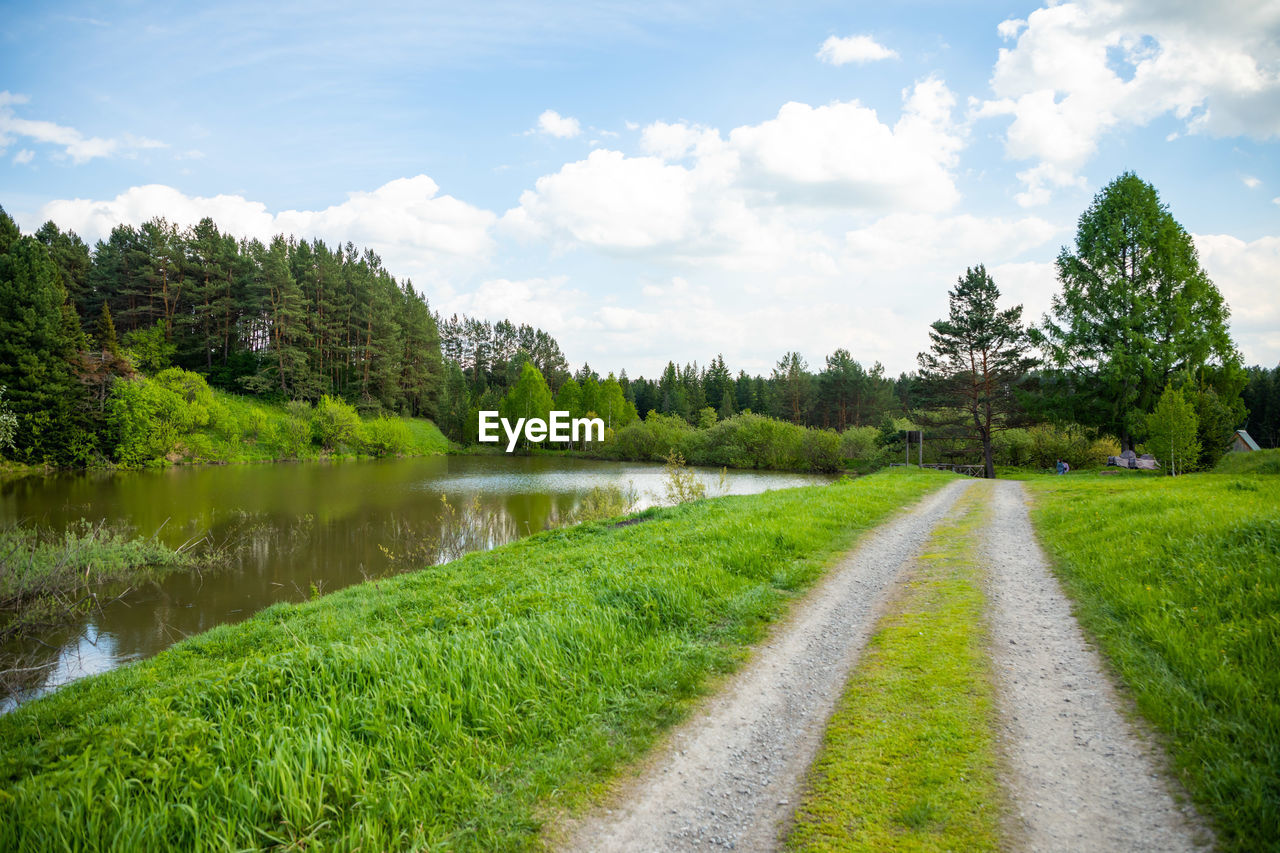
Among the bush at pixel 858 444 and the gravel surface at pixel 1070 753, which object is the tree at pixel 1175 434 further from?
the bush at pixel 858 444

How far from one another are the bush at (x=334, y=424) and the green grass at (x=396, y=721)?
5302 cm

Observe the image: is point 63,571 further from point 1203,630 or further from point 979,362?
point 979,362

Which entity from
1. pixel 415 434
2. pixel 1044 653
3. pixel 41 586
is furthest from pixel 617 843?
pixel 415 434

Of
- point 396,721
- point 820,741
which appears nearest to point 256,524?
point 396,721

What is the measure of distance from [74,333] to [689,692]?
53005 mm

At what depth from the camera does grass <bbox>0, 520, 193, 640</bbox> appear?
35.4 feet

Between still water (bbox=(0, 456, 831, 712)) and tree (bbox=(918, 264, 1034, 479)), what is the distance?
41.7 feet

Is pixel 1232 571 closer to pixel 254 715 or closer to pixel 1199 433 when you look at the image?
pixel 254 715

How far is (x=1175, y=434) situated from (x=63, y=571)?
34.2 m

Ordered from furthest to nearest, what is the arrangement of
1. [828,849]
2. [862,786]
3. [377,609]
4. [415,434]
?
[415,434] < [377,609] < [862,786] < [828,849]

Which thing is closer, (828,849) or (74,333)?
(828,849)

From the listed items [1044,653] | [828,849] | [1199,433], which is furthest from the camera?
[1199,433]

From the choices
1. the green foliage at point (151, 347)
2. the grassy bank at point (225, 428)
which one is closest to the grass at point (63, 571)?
the grassy bank at point (225, 428)

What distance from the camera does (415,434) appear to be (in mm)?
69062
